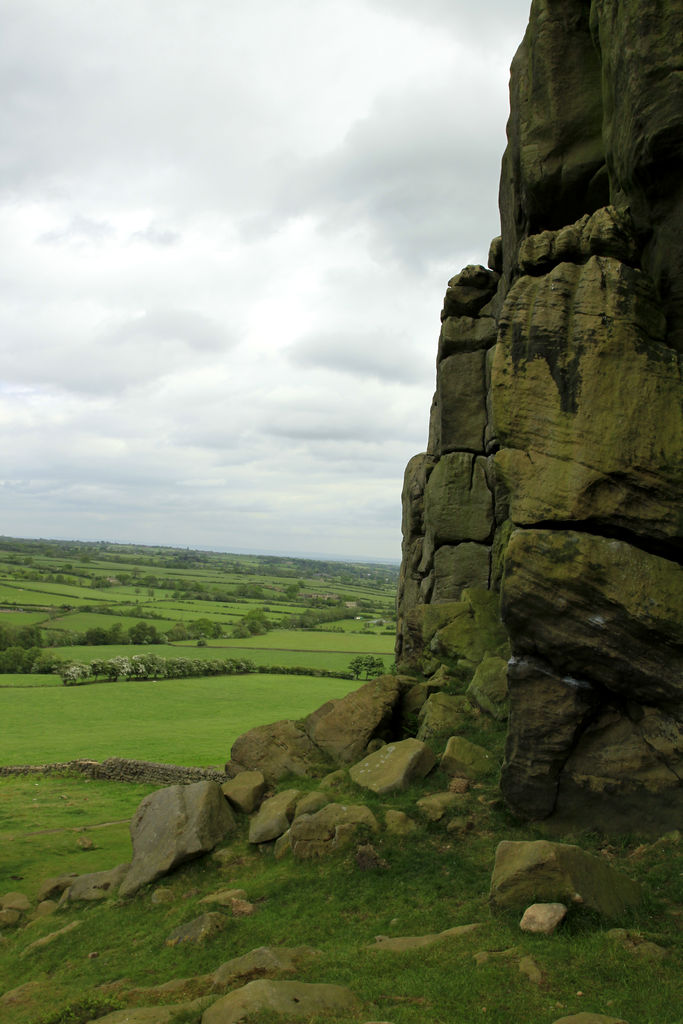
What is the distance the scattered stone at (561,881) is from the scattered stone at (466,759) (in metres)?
6.90

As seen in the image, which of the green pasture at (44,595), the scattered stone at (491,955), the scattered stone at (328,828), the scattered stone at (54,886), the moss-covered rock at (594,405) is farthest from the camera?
the green pasture at (44,595)

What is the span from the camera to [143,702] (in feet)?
224

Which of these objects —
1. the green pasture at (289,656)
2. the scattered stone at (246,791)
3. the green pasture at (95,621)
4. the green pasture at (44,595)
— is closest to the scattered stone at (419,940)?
the scattered stone at (246,791)

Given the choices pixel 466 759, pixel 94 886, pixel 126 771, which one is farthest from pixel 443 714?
pixel 126 771

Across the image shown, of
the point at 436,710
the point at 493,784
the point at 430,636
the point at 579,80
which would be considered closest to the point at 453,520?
the point at 430,636

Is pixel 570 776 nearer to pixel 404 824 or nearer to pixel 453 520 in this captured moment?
pixel 404 824

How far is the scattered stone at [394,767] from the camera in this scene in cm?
2008

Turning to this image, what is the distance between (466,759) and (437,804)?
227 cm

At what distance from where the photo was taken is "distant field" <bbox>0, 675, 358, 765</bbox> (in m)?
47.3

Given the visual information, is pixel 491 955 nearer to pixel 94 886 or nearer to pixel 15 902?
pixel 94 886

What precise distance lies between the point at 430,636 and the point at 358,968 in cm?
1820

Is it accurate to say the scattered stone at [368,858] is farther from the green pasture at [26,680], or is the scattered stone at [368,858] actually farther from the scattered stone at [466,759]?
the green pasture at [26,680]

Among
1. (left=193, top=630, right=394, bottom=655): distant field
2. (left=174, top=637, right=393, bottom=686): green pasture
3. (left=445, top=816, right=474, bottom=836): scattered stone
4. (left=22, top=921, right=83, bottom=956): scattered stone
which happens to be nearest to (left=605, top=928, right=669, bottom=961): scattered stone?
(left=445, top=816, right=474, bottom=836): scattered stone

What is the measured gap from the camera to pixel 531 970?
407 inches
